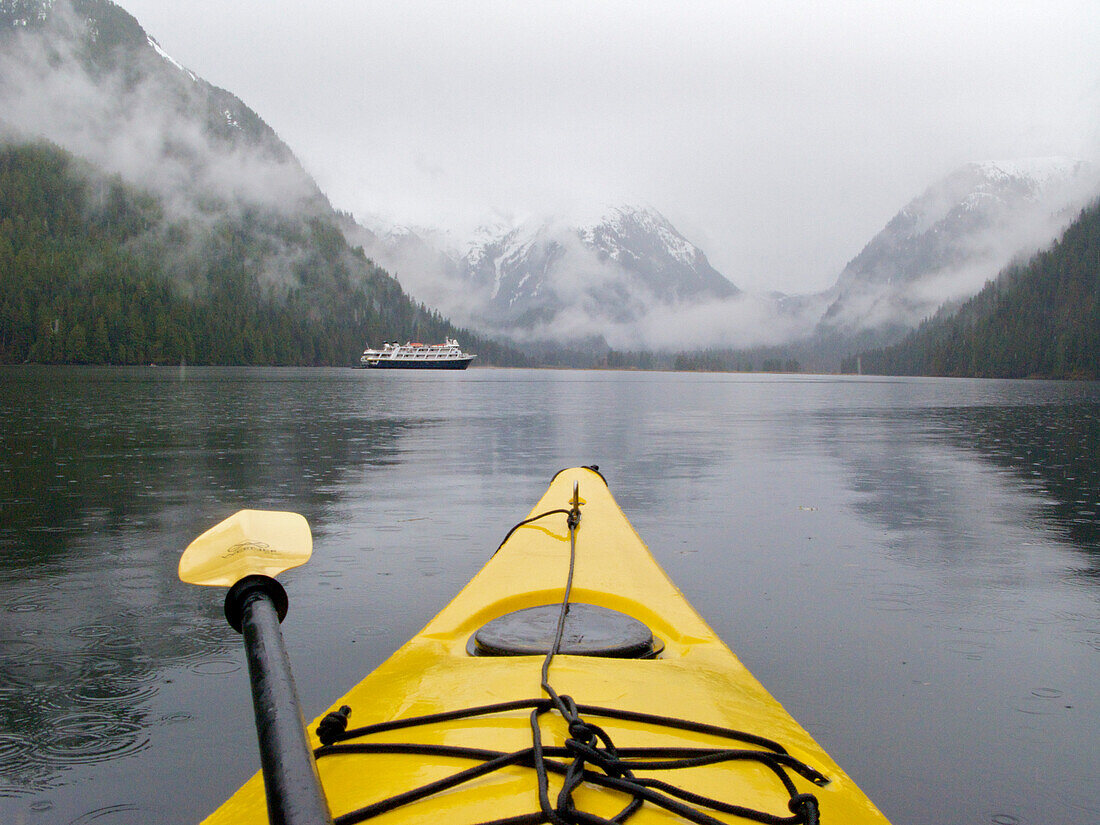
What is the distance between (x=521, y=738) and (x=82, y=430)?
21.7 m

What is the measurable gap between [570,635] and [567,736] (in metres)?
1.21

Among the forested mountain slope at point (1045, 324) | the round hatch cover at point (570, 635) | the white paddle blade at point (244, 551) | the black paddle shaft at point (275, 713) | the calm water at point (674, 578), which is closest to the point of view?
the black paddle shaft at point (275, 713)

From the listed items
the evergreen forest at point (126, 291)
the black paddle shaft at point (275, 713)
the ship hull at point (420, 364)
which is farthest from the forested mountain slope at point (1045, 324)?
the black paddle shaft at point (275, 713)

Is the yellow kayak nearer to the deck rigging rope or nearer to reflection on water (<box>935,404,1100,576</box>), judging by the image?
the deck rigging rope

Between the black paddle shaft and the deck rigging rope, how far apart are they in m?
0.26

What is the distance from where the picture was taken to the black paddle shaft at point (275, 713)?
1.62 metres

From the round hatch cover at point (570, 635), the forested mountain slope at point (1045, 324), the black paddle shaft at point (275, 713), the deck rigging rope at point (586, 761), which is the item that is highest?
the forested mountain slope at point (1045, 324)

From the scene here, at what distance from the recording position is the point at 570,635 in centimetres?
359

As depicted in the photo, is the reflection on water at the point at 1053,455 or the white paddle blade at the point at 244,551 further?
the reflection on water at the point at 1053,455

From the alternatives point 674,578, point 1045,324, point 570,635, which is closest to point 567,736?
point 570,635

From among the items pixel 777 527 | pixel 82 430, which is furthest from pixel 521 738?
pixel 82 430

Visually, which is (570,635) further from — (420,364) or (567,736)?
(420,364)

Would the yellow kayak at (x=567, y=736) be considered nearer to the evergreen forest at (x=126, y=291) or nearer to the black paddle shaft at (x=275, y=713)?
the black paddle shaft at (x=275, y=713)

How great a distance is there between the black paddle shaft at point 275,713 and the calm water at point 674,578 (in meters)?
1.41
